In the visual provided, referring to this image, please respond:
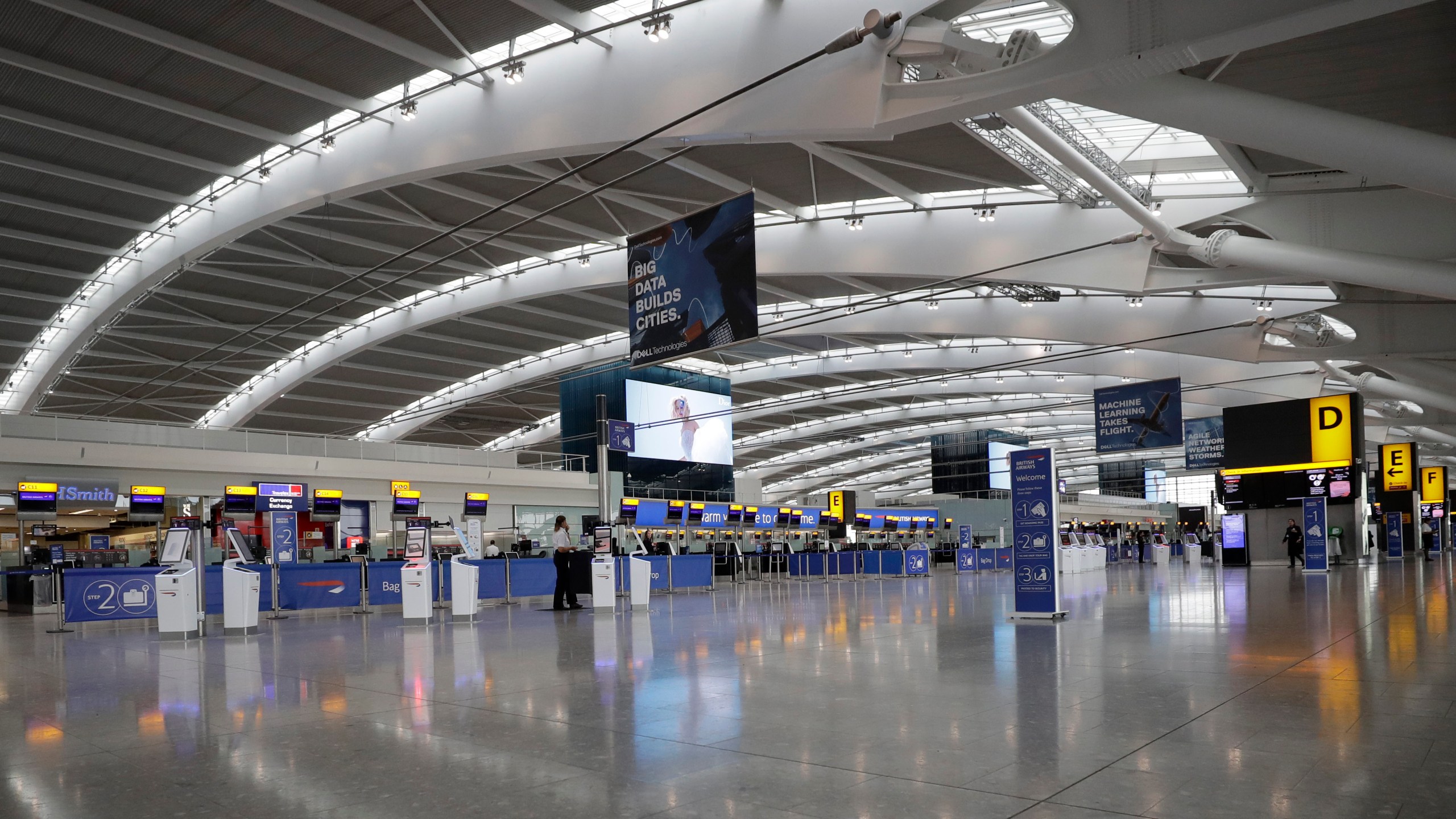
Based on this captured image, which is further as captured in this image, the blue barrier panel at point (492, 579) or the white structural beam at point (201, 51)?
the blue barrier panel at point (492, 579)

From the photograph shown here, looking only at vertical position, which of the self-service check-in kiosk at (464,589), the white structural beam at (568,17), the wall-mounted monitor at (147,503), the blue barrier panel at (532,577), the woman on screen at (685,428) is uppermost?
the white structural beam at (568,17)

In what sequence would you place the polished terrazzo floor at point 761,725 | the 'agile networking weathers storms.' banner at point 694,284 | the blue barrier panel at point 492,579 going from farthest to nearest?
1. the blue barrier panel at point 492,579
2. the 'agile networking weathers storms.' banner at point 694,284
3. the polished terrazzo floor at point 761,725

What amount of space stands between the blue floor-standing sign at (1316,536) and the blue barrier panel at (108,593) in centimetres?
2753

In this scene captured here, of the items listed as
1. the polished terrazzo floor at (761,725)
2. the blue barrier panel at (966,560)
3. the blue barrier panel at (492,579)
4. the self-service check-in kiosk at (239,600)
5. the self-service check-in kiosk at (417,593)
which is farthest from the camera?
the blue barrier panel at (966,560)

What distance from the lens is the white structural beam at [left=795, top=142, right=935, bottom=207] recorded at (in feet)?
51.8

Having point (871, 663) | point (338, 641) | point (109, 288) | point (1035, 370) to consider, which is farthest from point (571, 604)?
point (1035, 370)

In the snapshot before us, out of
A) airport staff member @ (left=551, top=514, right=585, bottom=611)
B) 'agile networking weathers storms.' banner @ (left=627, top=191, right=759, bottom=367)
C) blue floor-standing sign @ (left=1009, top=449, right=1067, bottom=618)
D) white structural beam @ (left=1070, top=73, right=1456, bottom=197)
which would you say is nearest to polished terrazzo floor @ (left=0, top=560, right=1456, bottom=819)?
blue floor-standing sign @ (left=1009, top=449, right=1067, bottom=618)

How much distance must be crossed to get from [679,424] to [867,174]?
24179mm

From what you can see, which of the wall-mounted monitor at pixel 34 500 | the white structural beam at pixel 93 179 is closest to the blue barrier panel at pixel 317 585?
the white structural beam at pixel 93 179

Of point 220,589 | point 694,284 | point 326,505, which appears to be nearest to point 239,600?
point 220,589

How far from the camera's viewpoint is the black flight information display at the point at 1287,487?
2998cm

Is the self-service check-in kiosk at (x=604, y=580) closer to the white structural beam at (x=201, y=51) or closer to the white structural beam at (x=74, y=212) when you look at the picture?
the white structural beam at (x=201, y=51)

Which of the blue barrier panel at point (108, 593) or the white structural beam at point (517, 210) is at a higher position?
the white structural beam at point (517, 210)

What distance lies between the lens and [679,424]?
40.1 metres
